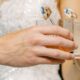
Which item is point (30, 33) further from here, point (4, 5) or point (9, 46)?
point (4, 5)

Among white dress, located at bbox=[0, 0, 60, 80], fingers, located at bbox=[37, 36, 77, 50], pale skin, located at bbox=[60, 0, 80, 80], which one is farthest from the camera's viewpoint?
pale skin, located at bbox=[60, 0, 80, 80]

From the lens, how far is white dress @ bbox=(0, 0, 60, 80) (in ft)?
2.45

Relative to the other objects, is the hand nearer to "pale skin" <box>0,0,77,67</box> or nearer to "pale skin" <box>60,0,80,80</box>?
"pale skin" <box>0,0,77,67</box>

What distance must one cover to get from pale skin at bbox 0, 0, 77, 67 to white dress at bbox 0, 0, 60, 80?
0.94 ft

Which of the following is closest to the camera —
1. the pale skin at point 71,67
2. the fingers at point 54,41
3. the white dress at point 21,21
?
the fingers at point 54,41

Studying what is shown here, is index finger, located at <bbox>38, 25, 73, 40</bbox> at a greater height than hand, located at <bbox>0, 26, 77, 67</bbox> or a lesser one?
greater

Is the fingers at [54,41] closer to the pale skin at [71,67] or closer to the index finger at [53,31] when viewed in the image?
the index finger at [53,31]

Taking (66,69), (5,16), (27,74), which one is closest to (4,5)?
(5,16)

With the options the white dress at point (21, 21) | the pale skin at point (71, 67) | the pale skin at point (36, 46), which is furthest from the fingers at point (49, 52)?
the pale skin at point (71, 67)

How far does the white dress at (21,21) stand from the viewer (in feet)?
2.45

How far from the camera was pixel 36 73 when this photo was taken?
759 millimetres

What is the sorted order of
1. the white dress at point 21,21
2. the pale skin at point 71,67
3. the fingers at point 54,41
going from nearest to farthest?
1. the fingers at point 54,41
2. the white dress at point 21,21
3. the pale skin at point 71,67

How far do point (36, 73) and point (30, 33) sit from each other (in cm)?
34

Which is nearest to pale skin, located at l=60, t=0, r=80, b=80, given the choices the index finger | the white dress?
the white dress
